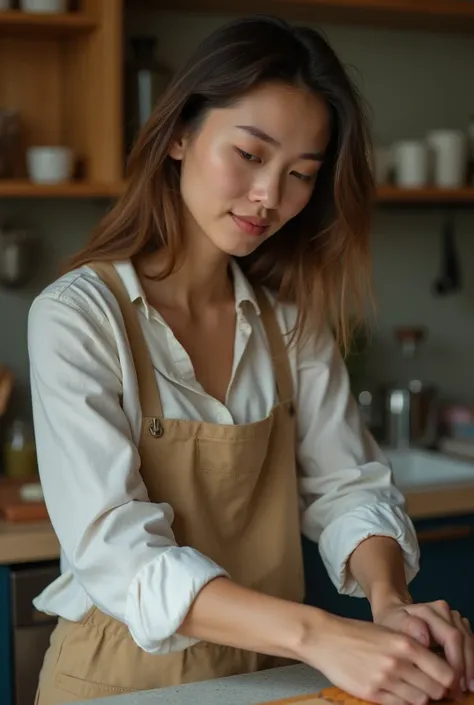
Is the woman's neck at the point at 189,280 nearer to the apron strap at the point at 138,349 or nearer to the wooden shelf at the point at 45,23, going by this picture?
the apron strap at the point at 138,349

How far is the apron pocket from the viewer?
1.30 meters

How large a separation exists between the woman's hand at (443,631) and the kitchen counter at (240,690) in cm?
11

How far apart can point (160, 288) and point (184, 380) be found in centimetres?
15

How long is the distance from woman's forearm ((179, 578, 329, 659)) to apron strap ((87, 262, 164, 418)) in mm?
298

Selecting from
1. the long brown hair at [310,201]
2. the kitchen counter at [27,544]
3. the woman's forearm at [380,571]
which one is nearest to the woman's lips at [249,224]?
the long brown hair at [310,201]

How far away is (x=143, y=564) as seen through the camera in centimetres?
113

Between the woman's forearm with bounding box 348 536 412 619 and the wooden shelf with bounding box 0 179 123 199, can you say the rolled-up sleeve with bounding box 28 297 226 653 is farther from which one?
the wooden shelf with bounding box 0 179 123 199

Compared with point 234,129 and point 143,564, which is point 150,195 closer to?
point 234,129

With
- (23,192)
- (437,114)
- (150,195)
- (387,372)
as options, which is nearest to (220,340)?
(150,195)

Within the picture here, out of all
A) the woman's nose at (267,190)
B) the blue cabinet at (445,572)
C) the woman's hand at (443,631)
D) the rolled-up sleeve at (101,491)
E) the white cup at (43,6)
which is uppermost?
the white cup at (43,6)

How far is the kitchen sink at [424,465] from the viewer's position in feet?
8.27

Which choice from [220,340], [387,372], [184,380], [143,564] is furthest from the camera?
[387,372]

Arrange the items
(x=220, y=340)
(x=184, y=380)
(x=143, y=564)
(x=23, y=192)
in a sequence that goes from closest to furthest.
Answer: (x=143, y=564) → (x=184, y=380) → (x=220, y=340) → (x=23, y=192)

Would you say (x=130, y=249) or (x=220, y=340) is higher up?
(x=130, y=249)
